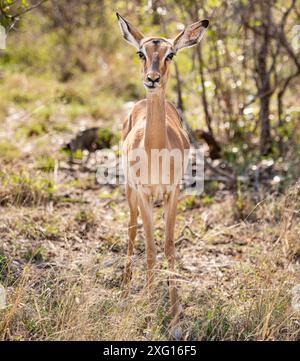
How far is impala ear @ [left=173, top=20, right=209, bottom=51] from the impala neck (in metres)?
0.50

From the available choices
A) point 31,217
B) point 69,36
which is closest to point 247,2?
point 31,217

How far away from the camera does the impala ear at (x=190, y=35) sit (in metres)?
5.21

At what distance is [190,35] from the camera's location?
17.3 ft

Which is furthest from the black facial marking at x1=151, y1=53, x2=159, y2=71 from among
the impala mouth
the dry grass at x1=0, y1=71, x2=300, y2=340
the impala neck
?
the dry grass at x1=0, y1=71, x2=300, y2=340

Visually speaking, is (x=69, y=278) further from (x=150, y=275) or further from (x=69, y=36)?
(x=69, y=36)

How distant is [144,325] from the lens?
4.52 metres

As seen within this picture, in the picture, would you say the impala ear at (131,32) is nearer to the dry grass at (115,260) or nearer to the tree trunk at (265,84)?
the dry grass at (115,260)

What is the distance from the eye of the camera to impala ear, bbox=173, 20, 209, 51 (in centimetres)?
521

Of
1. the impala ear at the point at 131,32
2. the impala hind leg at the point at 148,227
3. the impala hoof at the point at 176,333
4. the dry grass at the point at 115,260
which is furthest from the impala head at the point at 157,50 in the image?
the impala hoof at the point at 176,333

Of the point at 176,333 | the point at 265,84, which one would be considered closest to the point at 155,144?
the point at 176,333

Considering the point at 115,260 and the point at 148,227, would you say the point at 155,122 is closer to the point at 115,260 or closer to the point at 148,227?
the point at 148,227

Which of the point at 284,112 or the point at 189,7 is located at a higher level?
the point at 189,7

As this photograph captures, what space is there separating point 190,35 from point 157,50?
0.54 meters
